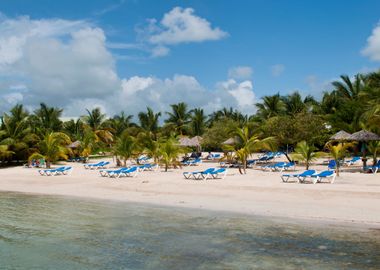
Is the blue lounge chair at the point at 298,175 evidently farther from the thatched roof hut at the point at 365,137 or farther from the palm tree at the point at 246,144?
the thatched roof hut at the point at 365,137

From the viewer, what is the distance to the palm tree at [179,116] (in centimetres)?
4681

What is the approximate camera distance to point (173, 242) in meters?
9.32

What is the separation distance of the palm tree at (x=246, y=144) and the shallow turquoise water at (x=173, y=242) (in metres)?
9.85

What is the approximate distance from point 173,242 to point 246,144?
44.6 ft

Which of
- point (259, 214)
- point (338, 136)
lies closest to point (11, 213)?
point (259, 214)

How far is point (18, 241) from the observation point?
983 cm

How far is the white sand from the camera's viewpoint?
11797 millimetres

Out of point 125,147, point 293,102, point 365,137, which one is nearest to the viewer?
point 365,137

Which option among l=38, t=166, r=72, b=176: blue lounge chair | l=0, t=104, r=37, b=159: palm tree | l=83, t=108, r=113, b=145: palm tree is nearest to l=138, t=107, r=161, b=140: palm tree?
l=83, t=108, r=113, b=145: palm tree

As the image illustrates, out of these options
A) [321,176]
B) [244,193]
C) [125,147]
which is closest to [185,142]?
[125,147]

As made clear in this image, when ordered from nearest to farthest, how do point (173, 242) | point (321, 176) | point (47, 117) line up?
point (173, 242) < point (321, 176) < point (47, 117)

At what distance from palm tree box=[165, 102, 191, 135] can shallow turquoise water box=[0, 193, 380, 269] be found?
33779 mm

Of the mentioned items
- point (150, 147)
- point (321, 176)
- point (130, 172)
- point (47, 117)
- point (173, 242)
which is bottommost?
point (173, 242)

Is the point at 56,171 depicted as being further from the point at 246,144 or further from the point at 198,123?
the point at 198,123
